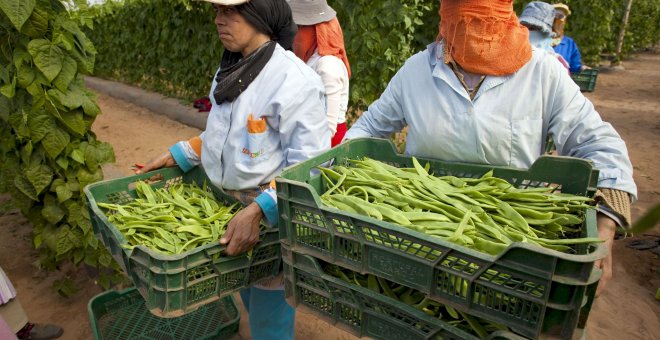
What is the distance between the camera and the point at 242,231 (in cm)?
193

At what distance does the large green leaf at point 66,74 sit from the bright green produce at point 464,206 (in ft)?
6.96

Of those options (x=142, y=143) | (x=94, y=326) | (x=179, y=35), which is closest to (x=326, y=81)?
(x=94, y=326)

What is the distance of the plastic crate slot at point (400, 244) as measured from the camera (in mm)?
1338

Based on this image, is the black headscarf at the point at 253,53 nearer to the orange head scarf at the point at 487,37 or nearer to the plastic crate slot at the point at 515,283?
the orange head scarf at the point at 487,37

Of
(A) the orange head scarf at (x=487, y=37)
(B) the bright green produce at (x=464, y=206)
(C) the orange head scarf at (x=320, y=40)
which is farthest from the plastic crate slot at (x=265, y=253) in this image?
(C) the orange head scarf at (x=320, y=40)

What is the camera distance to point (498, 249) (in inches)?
54.1

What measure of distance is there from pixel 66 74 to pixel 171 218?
156 centimetres

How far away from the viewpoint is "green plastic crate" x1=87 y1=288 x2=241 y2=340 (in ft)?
10.3

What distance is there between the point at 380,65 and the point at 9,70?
13.9 feet

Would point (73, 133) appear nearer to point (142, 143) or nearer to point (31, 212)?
point (31, 212)

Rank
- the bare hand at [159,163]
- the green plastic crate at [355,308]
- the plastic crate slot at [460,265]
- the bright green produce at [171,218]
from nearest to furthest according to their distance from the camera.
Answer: the plastic crate slot at [460,265]
the green plastic crate at [355,308]
the bright green produce at [171,218]
the bare hand at [159,163]

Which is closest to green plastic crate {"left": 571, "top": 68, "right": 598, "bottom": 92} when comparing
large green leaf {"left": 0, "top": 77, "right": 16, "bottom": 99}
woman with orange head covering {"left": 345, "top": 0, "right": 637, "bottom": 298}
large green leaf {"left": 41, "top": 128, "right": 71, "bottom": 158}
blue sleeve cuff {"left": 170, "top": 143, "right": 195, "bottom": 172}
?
woman with orange head covering {"left": 345, "top": 0, "right": 637, "bottom": 298}

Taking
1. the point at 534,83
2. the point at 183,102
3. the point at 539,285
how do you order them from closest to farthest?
the point at 539,285 < the point at 534,83 < the point at 183,102

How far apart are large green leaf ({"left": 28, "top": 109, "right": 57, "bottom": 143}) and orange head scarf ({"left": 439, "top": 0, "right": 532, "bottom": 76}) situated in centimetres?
270
